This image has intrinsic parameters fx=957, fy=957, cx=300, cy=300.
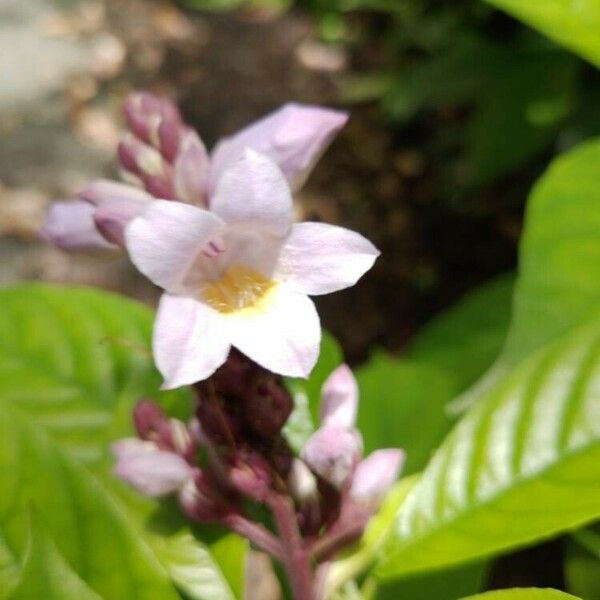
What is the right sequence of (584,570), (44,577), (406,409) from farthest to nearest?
(406,409) < (584,570) < (44,577)

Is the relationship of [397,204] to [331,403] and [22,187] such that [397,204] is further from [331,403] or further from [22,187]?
[331,403]

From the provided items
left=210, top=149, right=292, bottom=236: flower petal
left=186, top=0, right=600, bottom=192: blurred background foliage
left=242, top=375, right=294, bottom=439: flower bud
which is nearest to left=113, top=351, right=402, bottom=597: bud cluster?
left=242, top=375, right=294, bottom=439: flower bud

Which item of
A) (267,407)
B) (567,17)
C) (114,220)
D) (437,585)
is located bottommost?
(437,585)

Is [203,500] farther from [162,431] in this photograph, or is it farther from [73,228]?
[73,228]

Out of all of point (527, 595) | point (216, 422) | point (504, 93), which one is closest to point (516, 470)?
point (527, 595)

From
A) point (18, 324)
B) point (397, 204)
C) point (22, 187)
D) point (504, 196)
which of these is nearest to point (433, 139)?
point (397, 204)

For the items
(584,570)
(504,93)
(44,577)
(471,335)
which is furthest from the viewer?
(504,93)
